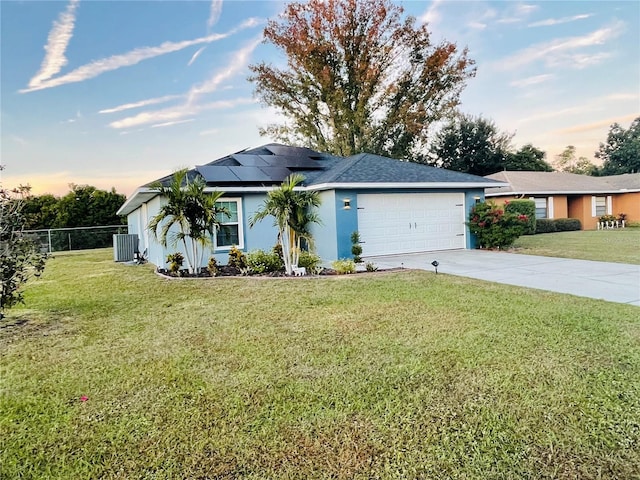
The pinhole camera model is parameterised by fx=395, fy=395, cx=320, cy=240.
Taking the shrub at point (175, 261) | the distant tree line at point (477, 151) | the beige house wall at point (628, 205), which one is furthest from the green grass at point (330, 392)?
the distant tree line at point (477, 151)

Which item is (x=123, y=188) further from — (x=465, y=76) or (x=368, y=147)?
(x=465, y=76)

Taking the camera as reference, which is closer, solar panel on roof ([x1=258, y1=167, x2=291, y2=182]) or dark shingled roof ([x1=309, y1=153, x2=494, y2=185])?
dark shingled roof ([x1=309, y1=153, x2=494, y2=185])

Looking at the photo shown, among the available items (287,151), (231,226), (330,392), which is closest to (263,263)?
(231,226)

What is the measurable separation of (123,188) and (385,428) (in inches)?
1008

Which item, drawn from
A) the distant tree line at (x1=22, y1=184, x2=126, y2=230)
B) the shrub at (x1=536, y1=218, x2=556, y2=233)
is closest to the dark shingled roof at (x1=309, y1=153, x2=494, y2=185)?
the shrub at (x1=536, y1=218, x2=556, y2=233)

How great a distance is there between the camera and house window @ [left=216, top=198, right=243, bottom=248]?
37.6 feet

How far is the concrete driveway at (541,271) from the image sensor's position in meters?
6.48

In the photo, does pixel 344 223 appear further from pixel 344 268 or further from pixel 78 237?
pixel 78 237

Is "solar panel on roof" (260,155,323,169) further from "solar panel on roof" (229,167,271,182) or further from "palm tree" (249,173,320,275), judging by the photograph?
"palm tree" (249,173,320,275)

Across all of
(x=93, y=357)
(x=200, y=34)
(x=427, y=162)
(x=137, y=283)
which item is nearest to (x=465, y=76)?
(x=427, y=162)

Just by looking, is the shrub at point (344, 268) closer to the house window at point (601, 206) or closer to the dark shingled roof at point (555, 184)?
the dark shingled roof at point (555, 184)

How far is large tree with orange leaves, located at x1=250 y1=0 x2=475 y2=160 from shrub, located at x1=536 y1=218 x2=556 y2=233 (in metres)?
9.15

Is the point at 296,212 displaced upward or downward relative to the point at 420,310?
upward

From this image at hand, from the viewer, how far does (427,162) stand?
3066 cm
